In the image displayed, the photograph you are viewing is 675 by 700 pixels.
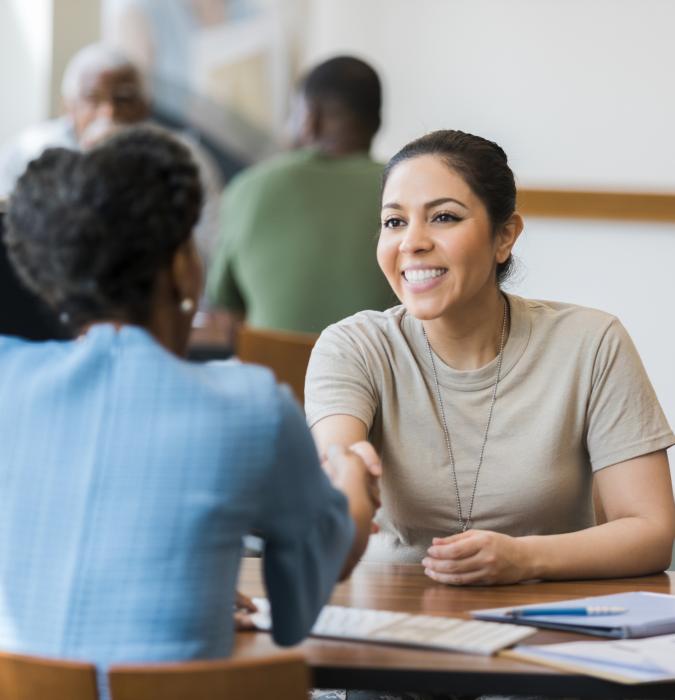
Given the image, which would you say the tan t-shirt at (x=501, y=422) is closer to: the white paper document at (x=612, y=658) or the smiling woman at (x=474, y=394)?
the smiling woman at (x=474, y=394)

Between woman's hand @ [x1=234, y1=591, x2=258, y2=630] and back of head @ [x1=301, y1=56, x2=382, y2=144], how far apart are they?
2.13 metres

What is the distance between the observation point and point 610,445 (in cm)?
199

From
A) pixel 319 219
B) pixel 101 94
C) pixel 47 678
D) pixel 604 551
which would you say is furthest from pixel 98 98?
pixel 47 678

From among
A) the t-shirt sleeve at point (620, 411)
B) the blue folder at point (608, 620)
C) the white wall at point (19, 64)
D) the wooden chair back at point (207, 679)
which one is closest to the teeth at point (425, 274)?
the t-shirt sleeve at point (620, 411)

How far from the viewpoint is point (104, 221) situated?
1260 mm

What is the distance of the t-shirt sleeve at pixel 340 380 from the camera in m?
1.96

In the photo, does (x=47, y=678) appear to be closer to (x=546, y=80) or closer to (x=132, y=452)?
(x=132, y=452)

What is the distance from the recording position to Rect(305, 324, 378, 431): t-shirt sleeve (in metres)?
1.96

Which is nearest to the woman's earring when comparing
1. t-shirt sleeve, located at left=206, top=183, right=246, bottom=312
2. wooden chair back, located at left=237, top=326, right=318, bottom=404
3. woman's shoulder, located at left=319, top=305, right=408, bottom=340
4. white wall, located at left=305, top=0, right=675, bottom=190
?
woman's shoulder, located at left=319, top=305, right=408, bottom=340

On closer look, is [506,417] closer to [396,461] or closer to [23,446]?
[396,461]

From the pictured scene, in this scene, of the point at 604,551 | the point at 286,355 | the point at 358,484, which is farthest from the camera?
the point at 286,355

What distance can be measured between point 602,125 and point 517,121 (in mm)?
349

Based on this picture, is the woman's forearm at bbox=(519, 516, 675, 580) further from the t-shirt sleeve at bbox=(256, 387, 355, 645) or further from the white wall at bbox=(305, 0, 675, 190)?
the white wall at bbox=(305, 0, 675, 190)

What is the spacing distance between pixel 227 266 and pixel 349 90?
563mm
